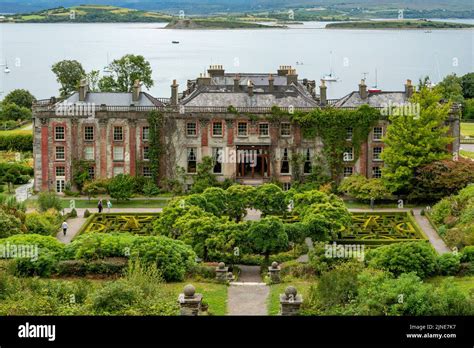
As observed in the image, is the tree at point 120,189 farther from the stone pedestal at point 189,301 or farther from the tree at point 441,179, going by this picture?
the stone pedestal at point 189,301

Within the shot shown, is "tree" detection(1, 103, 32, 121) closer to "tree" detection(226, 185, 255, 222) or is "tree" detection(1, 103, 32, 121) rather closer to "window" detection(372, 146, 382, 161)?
"window" detection(372, 146, 382, 161)

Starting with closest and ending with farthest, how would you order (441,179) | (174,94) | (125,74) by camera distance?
(441,179), (174,94), (125,74)

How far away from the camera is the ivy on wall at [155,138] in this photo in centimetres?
6225

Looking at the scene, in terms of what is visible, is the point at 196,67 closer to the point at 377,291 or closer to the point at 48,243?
the point at 48,243

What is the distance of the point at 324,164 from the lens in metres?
62.3

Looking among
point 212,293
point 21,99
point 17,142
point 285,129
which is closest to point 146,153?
point 285,129

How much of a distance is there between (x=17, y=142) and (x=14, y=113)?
17.7m

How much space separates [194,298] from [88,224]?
2895cm

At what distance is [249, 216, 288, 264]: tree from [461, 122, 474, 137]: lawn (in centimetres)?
4756

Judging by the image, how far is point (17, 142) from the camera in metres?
79.2

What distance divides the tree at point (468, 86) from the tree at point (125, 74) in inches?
1660
